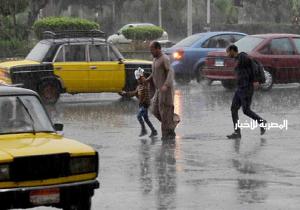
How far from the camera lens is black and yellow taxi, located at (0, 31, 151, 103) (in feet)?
72.1

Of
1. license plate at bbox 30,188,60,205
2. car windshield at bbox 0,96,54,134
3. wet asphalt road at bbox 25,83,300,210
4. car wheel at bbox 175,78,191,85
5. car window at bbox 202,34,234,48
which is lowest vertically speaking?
car wheel at bbox 175,78,191,85

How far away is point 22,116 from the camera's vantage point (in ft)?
32.7

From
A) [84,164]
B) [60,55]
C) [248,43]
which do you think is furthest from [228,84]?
[84,164]

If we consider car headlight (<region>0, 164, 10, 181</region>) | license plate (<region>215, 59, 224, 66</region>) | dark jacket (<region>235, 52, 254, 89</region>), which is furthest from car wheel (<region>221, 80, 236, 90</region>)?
car headlight (<region>0, 164, 10, 181</region>)

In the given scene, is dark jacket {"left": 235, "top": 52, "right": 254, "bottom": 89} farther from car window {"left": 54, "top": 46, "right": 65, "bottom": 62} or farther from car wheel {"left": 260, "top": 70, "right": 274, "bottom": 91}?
car wheel {"left": 260, "top": 70, "right": 274, "bottom": 91}

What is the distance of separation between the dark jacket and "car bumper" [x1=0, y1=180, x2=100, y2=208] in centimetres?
728

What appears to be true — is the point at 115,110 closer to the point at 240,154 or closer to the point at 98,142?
the point at 98,142

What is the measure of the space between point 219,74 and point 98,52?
12.7 ft

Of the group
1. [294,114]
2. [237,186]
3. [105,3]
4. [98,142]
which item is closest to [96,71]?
[294,114]

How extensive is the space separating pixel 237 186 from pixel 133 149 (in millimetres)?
3670

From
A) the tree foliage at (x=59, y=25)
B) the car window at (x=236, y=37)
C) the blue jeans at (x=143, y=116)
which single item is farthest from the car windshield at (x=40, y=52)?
the tree foliage at (x=59, y=25)

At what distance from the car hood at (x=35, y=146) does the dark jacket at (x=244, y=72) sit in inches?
261

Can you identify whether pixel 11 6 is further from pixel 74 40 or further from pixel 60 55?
pixel 60 55

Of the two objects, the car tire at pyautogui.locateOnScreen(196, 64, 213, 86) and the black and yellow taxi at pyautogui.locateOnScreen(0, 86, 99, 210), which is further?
the car tire at pyautogui.locateOnScreen(196, 64, 213, 86)
